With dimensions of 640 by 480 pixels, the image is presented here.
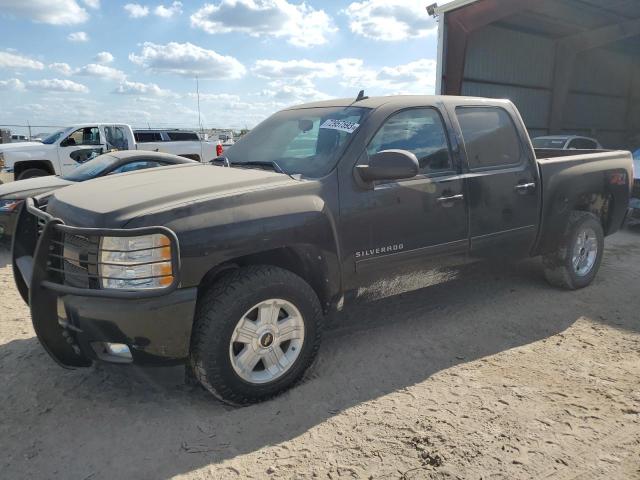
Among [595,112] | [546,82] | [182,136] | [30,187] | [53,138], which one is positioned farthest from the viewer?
[595,112]

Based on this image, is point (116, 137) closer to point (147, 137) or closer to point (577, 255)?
point (147, 137)

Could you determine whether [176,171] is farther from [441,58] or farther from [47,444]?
[441,58]

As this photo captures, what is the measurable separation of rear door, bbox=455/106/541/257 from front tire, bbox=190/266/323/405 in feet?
5.40

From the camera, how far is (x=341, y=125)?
355cm

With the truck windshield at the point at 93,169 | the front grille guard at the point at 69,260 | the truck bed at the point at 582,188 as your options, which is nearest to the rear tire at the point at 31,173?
the truck windshield at the point at 93,169

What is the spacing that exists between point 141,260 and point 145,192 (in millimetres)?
552

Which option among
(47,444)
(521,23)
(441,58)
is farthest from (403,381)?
(521,23)

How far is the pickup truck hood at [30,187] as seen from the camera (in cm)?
672

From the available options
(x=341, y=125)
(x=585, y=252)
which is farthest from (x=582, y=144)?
(x=341, y=125)

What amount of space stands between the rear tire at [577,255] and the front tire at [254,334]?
2.89 metres

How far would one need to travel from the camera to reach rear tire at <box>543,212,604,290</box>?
4.84m

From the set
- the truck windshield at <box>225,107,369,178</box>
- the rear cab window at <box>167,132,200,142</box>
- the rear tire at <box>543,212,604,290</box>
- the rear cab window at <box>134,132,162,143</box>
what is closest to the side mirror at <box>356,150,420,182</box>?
the truck windshield at <box>225,107,369,178</box>

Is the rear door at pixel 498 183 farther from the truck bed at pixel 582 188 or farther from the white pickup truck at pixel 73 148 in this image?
the white pickup truck at pixel 73 148

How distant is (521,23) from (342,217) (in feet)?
50.7
